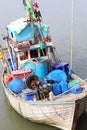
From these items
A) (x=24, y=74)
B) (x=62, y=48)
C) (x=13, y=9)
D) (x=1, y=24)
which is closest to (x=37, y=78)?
(x=24, y=74)

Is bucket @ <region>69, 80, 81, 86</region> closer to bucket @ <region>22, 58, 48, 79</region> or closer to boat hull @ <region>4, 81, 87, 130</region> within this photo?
boat hull @ <region>4, 81, 87, 130</region>

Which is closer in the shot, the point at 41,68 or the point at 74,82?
the point at 74,82

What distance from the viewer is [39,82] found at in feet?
52.0

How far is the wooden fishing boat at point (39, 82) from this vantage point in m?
14.6

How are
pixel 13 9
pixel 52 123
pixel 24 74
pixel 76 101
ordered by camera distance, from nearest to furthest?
pixel 76 101 < pixel 52 123 < pixel 24 74 < pixel 13 9

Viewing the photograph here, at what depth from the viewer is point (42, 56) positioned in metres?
18.0

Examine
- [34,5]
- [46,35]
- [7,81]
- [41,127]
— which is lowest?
[41,127]

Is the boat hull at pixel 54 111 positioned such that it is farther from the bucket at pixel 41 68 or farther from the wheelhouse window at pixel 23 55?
the wheelhouse window at pixel 23 55

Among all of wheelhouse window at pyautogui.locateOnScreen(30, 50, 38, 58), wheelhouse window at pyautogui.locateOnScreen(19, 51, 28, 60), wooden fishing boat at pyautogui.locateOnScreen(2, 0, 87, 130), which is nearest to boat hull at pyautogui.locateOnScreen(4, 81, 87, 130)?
wooden fishing boat at pyautogui.locateOnScreen(2, 0, 87, 130)

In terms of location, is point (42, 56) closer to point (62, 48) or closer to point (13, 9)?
point (62, 48)

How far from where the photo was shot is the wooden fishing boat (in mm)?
14633

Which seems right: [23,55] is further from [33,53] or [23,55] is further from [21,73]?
[21,73]

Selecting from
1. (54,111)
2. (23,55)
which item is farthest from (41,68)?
(54,111)

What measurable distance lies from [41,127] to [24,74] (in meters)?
2.88
